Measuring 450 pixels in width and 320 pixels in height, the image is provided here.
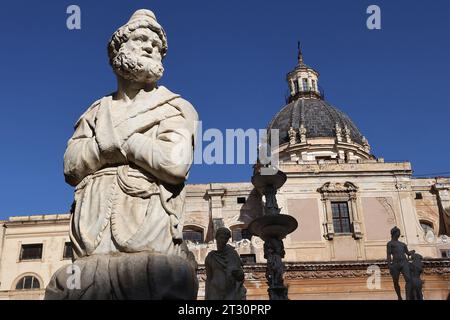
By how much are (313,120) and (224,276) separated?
1689 inches

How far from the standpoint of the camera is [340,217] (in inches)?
1499

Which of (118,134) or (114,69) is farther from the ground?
(114,69)

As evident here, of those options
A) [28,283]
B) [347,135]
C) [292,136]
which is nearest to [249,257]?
[28,283]

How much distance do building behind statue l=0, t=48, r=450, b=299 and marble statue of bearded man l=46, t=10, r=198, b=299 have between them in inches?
1182

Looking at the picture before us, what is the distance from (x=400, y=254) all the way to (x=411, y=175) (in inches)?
955

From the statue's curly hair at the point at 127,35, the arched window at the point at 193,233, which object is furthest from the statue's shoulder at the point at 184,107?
the arched window at the point at 193,233

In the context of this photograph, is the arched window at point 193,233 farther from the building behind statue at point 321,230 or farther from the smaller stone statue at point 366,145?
the smaller stone statue at point 366,145

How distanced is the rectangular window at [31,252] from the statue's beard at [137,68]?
34728 millimetres

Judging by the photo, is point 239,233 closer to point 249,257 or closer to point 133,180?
point 249,257

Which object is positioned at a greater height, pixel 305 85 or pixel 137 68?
pixel 305 85

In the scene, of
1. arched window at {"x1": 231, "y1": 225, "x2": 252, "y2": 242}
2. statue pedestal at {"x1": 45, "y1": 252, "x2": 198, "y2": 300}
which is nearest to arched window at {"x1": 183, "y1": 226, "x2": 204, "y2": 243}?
arched window at {"x1": 231, "y1": 225, "x2": 252, "y2": 242}
